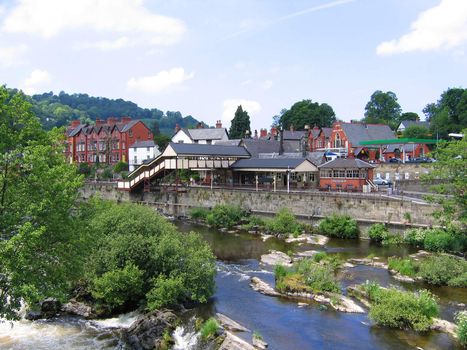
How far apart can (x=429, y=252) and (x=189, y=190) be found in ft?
104

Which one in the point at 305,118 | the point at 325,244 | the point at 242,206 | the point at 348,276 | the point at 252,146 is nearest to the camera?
the point at 348,276

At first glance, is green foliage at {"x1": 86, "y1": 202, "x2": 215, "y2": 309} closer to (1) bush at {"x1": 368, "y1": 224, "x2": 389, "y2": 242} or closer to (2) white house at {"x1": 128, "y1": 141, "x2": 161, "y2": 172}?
(1) bush at {"x1": 368, "y1": 224, "x2": 389, "y2": 242}

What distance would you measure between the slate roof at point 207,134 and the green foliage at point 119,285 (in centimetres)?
7037

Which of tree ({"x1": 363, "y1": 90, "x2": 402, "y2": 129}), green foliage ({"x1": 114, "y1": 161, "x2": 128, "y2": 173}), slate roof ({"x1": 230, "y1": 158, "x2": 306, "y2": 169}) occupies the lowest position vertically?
green foliage ({"x1": 114, "y1": 161, "x2": 128, "y2": 173})

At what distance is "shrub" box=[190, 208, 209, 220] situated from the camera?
54.8 metres

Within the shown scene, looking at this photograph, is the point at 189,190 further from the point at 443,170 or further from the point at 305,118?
the point at 305,118

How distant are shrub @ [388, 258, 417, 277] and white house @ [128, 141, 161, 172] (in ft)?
204

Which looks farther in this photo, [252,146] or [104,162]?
[104,162]

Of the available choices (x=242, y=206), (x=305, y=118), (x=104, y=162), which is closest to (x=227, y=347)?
(x=242, y=206)

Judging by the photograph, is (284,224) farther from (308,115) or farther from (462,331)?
(308,115)

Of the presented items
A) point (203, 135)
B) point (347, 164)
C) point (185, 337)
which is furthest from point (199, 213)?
point (203, 135)

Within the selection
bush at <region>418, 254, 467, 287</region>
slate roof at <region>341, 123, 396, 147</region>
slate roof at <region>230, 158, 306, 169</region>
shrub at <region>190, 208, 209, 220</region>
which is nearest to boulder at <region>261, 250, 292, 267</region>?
→ bush at <region>418, 254, 467, 287</region>

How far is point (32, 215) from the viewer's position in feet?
57.0

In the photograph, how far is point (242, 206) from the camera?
5459 centimetres
